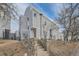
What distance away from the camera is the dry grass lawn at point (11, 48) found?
1343 mm

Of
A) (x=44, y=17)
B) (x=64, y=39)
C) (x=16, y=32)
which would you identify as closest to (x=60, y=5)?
(x=44, y=17)

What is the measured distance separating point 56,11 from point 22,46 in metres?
0.41

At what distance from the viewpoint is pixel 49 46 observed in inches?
53.4

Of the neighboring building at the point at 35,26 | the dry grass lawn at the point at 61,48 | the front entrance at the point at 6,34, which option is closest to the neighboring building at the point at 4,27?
the front entrance at the point at 6,34

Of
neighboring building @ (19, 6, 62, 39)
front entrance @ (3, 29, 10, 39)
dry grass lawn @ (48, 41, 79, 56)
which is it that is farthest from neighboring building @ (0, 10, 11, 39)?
dry grass lawn @ (48, 41, 79, 56)

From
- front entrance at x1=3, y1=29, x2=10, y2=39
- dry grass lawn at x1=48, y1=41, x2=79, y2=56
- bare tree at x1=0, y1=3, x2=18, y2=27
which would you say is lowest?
dry grass lawn at x1=48, y1=41, x2=79, y2=56

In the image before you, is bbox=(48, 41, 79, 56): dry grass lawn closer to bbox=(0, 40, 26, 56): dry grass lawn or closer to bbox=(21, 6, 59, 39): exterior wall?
bbox=(21, 6, 59, 39): exterior wall

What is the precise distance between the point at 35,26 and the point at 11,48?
0.27 meters

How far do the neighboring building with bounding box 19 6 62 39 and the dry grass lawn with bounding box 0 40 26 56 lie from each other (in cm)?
9

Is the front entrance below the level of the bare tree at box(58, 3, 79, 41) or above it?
below

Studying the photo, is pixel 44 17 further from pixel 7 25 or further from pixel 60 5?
pixel 7 25

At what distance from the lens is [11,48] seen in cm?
135

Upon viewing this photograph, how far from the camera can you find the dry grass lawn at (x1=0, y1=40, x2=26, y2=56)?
134cm

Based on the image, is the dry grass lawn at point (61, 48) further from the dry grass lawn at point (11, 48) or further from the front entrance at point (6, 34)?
the front entrance at point (6, 34)
